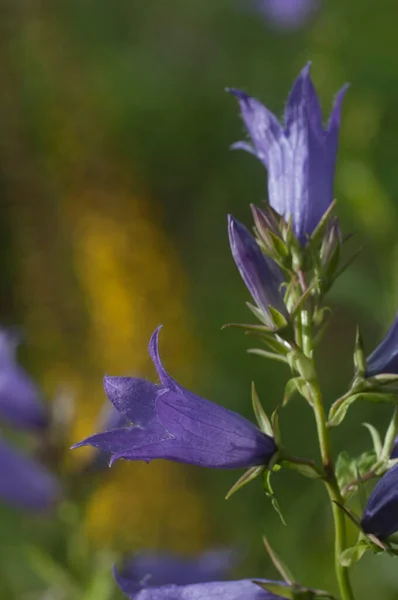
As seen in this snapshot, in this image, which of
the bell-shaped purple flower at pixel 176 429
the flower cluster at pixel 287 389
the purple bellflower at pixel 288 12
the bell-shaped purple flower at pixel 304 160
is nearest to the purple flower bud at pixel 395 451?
the flower cluster at pixel 287 389

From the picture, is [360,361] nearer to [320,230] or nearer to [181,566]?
[320,230]

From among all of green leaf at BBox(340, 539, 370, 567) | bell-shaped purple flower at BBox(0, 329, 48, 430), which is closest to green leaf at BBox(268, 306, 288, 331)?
green leaf at BBox(340, 539, 370, 567)

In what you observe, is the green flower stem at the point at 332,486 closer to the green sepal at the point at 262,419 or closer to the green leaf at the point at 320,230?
the green sepal at the point at 262,419

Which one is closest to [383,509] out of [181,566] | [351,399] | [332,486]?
[332,486]

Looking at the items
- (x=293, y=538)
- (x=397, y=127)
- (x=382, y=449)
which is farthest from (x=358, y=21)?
(x=382, y=449)

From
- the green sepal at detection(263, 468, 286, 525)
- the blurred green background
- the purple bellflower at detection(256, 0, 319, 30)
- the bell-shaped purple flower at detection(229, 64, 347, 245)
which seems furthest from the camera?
the purple bellflower at detection(256, 0, 319, 30)

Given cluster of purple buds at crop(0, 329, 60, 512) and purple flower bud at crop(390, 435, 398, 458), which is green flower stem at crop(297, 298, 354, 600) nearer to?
purple flower bud at crop(390, 435, 398, 458)

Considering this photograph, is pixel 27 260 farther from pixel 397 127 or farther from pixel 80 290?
pixel 397 127
